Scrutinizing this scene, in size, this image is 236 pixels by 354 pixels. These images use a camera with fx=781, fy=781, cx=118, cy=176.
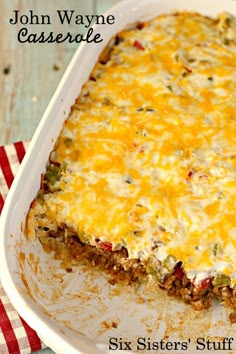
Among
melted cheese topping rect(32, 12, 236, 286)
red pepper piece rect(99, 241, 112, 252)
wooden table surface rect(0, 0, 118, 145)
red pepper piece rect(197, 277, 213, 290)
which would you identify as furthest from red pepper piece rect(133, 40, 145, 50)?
red pepper piece rect(197, 277, 213, 290)

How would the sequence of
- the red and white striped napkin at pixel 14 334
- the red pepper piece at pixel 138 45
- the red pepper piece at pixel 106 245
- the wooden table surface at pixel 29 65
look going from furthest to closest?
the wooden table surface at pixel 29 65 < the red pepper piece at pixel 138 45 < the red and white striped napkin at pixel 14 334 < the red pepper piece at pixel 106 245

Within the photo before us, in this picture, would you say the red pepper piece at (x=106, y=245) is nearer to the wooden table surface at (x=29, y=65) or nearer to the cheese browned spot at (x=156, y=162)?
the cheese browned spot at (x=156, y=162)

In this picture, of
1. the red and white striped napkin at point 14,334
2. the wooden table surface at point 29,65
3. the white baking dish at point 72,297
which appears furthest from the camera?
the wooden table surface at point 29,65

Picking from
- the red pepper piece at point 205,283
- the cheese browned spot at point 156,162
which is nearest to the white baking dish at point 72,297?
the cheese browned spot at point 156,162

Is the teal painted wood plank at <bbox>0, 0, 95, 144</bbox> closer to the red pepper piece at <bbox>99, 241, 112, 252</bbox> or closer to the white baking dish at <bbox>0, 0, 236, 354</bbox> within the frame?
the white baking dish at <bbox>0, 0, 236, 354</bbox>

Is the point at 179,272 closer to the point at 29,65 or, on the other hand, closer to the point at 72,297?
the point at 72,297

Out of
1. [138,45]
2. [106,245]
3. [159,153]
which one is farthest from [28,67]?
[106,245]

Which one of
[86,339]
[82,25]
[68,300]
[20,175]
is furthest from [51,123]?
[82,25]
